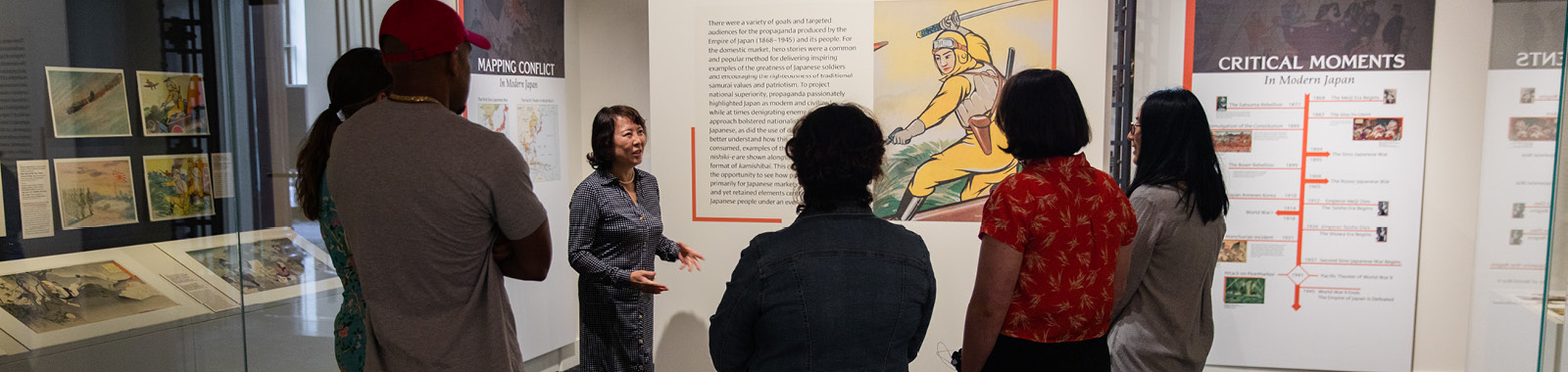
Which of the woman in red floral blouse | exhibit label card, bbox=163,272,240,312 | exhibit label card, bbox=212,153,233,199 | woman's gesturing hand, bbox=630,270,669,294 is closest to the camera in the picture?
the woman in red floral blouse

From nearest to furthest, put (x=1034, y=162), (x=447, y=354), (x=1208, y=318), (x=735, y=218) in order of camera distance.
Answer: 1. (x=447, y=354)
2. (x=1034, y=162)
3. (x=1208, y=318)
4. (x=735, y=218)

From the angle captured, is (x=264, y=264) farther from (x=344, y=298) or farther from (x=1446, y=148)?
(x=1446, y=148)

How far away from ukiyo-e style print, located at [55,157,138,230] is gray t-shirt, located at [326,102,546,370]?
1.39 metres

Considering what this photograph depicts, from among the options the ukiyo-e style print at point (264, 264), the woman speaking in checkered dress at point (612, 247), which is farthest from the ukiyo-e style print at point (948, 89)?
the ukiyo-e style print at point (264, 264)

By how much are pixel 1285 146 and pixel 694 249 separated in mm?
2724

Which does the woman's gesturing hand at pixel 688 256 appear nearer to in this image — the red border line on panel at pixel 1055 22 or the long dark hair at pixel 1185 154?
the red border line on panel at pixel 1055 22

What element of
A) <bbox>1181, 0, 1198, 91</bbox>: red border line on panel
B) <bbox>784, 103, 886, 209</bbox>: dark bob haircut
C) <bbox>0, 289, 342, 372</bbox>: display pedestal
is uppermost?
<bbox>1181, 0, 1198, 91</bbox>: red border line on panel

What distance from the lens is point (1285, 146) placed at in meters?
3.77

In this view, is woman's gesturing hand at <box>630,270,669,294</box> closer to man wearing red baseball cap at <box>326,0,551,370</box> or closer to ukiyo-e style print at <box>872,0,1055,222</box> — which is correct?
ukiyo-e style print at <box>872,0,1055,222</box>

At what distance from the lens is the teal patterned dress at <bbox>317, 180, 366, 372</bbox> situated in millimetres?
1959

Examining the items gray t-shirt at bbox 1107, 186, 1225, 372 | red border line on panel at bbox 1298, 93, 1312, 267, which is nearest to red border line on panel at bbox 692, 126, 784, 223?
gray t-shirt at bbox 1107, 186, 1225, 372

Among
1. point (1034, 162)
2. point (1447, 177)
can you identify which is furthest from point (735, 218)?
point (1447, 177)

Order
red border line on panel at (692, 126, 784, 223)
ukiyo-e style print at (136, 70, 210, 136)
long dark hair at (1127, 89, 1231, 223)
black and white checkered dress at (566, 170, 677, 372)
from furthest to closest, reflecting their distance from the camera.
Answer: red border line on panel at (692, 126, 784, 223) → black and white checkered dress at (566, 170, 677, 372) → ukiyo-e style print at (136, 70, 210, 136) → long dark hair at (1127, 89, 1231, 223)

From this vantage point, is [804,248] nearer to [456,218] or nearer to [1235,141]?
[456,218]
